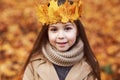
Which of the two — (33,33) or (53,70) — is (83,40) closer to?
(53,70)

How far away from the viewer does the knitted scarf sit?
13.6 feet

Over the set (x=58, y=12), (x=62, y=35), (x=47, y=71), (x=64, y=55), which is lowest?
(x=47, y=71)

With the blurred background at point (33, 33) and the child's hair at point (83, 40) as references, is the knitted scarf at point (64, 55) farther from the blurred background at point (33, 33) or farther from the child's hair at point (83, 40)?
the blurred background at point (33, 33)

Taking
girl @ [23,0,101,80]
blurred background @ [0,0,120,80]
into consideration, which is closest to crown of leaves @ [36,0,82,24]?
girl @ [23,0,101,80]

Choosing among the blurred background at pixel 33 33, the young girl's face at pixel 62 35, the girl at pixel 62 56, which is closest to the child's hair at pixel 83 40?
the girl at pixel 62 56

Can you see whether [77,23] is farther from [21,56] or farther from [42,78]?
[21,56]

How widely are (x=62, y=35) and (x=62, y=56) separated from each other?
0.15m

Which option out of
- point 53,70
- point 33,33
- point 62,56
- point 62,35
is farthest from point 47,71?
point 33,33

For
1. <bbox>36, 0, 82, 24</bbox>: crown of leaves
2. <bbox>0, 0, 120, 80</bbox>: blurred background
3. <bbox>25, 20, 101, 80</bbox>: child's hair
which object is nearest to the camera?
<bbox>36, 0, 82, 24</bbox>: crown of leaves

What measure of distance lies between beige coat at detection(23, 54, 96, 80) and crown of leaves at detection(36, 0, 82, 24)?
303mm

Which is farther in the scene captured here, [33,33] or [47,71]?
[33,33]

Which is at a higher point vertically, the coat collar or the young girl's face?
the young girl's face

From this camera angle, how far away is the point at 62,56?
13.6 feet

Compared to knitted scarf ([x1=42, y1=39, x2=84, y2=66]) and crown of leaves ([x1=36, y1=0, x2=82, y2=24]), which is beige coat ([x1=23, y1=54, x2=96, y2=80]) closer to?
knitted scarf ([x1=42, y1=39, x2=84, y2=66])
